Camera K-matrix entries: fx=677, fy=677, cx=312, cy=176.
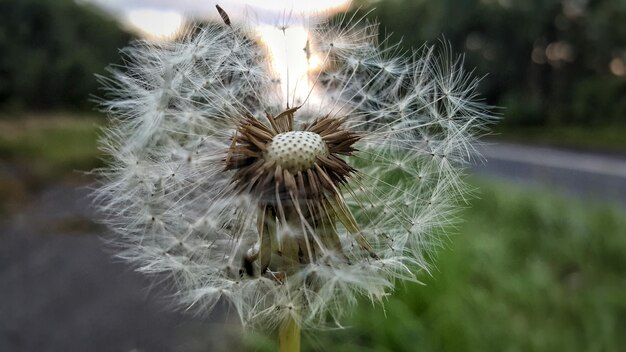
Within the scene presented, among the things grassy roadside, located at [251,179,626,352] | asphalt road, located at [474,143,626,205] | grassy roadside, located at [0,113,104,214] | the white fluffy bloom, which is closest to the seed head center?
the white fluffy bloom

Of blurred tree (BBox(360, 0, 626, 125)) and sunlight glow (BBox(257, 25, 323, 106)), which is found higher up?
blurred tree (BBox(360, 0, 626, 125))

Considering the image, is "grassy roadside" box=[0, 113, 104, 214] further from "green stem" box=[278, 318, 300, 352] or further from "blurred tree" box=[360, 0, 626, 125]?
"green stem" box=[278, 318, 300, 352]

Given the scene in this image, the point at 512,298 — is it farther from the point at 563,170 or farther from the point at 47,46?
the point at 47,46

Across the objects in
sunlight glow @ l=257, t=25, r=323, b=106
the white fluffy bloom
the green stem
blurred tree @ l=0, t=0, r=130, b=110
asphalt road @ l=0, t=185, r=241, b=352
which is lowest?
asphalt road @ l=0, t=185, r=241, b=352

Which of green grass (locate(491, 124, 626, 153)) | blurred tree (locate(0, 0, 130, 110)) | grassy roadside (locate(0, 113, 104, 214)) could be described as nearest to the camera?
blurred tree (locate(0, 0, 130, 110))

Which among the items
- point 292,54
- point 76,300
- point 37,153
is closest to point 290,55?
point 292,54

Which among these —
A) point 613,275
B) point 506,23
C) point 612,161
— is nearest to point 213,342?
point 613,275

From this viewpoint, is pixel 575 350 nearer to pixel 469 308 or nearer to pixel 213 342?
pixel 469 308

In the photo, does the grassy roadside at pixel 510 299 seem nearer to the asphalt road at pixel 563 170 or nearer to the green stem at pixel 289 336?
the asphalt road at pixel 563 170
